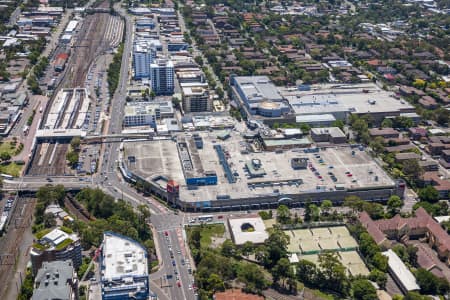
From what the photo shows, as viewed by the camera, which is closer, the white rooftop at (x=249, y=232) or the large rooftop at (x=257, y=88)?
the white rooftop at (x=249, y=232)

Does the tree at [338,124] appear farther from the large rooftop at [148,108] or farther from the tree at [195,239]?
the tree at [195,239]

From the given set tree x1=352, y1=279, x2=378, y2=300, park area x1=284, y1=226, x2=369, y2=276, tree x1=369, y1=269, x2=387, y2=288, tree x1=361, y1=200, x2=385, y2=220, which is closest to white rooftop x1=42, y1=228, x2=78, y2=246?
park area x1=284, y1=226, x2=369, y2=276

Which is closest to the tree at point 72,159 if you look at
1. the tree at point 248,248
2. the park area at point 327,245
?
the tree at point 248,248

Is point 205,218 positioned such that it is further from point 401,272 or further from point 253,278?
point 401,272

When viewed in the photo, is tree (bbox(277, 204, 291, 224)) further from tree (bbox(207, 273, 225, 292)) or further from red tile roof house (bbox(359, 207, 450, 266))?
tree (bbox(207, 273, 225, 292))

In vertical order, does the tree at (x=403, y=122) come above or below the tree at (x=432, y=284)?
above
